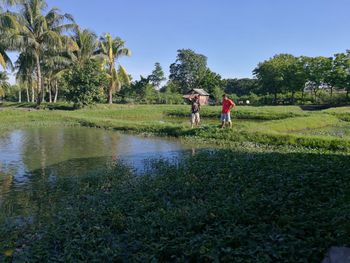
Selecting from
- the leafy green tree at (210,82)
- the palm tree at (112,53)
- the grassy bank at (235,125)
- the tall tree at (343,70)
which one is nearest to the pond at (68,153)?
the grassy bank at (235,125)

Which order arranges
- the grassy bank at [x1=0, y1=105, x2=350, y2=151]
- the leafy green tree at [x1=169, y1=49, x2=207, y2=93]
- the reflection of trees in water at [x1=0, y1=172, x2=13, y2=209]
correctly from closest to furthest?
1. the reflection of trees in water at [x1=0, y1=172, x2=13, y2=209]
2. the grassy bank at [x1=0, y1=105, x2=350, y2=151]
3. the leafy green tree at [x1=169, y1=49, x2=207, y2=93]

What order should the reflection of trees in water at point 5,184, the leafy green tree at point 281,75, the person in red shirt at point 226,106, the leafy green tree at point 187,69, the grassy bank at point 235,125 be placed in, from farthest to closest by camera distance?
the leafy green tree at point 187,69, the leafy green tree at point 281,75, the person in red shirt at point 226,106, the grassy bank at point 235,125, the reflection of trees in water at point 5,184

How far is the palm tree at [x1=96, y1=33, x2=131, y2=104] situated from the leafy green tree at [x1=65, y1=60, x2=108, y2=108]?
26.8 ft

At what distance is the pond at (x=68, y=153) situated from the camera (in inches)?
446

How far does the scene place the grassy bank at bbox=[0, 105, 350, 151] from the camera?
16.2 metres

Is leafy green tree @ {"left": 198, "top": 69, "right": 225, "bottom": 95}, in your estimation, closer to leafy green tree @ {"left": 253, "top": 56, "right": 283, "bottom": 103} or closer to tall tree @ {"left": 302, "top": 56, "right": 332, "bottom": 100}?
leafy green tree @ {"left": 253, "top": 56, "right": 283, "bottom": 103}

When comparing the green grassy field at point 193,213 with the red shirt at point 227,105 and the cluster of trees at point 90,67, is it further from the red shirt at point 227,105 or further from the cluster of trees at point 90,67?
the cluster of trees at point 90,67

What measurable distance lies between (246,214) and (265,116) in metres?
28.5

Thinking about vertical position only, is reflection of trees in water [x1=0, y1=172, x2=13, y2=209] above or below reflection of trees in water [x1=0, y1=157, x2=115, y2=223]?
below

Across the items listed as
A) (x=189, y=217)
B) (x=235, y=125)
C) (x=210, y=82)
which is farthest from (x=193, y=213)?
(x=210, y=82)

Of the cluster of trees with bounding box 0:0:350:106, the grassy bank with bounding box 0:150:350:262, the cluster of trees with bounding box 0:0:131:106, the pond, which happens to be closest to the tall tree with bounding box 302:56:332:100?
the cluster of trees with bounding box 0:0:350:106

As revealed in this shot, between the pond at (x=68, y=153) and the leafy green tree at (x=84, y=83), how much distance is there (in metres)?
19.6

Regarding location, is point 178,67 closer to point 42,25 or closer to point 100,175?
point 42,25

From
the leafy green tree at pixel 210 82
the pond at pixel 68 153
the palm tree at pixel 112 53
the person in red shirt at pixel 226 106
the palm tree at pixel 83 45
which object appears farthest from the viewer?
the leafy green tree at pixel 210 82
